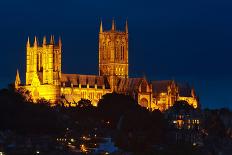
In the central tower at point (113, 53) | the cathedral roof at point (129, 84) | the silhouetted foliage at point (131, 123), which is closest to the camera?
the silhouetted foliage at point (131, 123)

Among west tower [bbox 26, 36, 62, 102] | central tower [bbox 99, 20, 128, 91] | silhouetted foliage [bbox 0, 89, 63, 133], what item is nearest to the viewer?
silhouetted foliage [bbox 0, 89, 63, 133]


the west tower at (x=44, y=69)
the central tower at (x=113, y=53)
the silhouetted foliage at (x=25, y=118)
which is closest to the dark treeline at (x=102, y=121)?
the silhouetted foliage at (x=25, y=118)

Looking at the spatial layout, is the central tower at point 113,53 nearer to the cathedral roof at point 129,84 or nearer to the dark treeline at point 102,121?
the cathedral roof at point 129,84

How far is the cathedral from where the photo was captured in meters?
172

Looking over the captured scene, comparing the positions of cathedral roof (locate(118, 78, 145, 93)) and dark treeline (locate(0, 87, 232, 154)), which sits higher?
cathedral roof (locate(118, 78, 145, 93))

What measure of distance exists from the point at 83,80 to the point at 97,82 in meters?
2.40

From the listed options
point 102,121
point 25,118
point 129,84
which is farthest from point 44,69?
point 25,118

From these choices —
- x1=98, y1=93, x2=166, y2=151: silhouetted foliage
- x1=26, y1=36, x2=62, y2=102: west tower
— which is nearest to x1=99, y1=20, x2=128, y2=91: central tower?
x1=26, y1=36, x2=62, y2=102: west tower

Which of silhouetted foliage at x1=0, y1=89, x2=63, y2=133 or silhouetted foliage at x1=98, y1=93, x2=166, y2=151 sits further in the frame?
silhouetted foliage at x1=98, y1=93, x2=166, y2=151

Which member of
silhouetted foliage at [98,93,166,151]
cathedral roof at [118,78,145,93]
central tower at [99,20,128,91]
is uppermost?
central tower at [99,20,128,91]

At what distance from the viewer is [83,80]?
17662 centimetres

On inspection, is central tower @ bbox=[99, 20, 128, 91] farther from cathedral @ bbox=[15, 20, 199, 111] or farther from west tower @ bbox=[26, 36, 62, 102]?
west tower @ bbox=[26, 36, 62, 102]

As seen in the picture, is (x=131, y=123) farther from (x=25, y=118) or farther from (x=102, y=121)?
(x=25, y=118)

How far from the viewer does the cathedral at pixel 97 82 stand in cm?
17188
